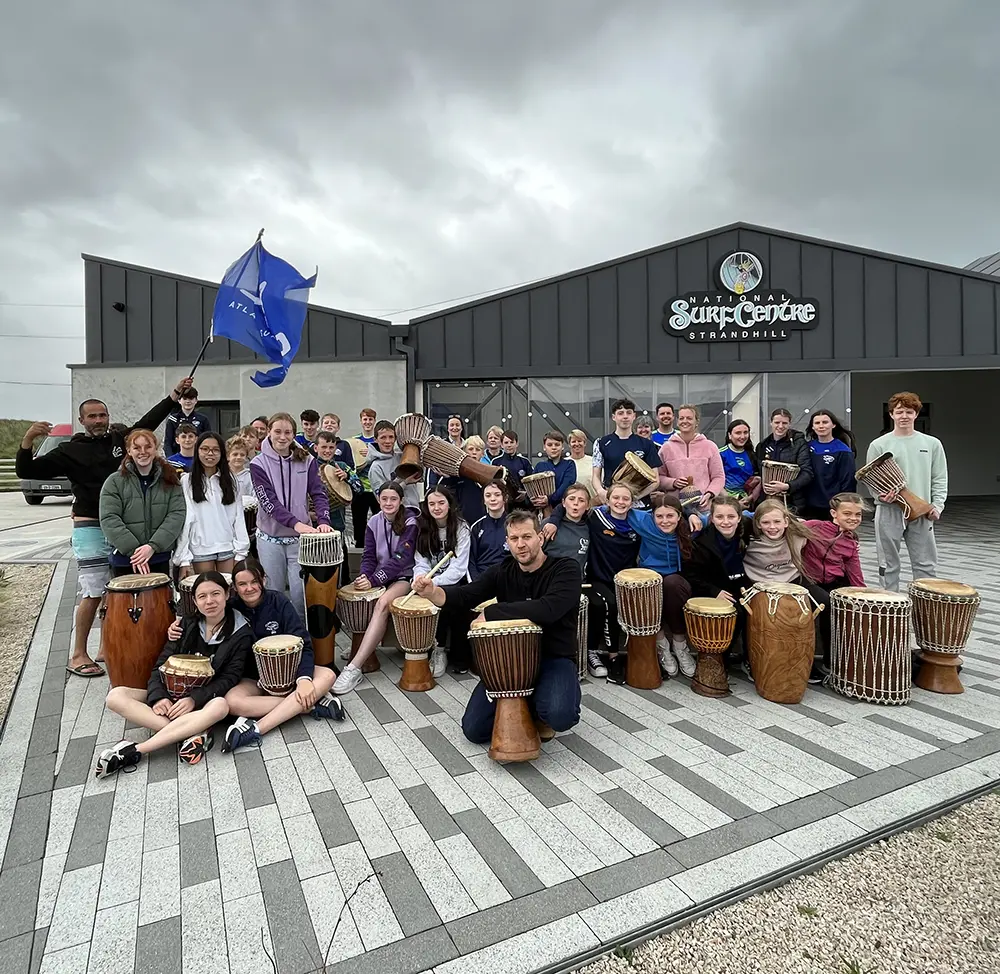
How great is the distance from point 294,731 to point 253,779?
0.49 meters

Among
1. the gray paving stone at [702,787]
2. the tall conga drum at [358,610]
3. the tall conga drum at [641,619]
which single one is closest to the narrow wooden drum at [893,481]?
the tall conga drum at [641,619]

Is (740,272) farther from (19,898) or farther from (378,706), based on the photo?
(19,898)

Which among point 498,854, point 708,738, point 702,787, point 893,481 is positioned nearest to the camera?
point 498,854

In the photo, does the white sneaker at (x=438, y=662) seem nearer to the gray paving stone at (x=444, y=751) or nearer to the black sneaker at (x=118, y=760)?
the gray paving stone at (x=444, y=751)

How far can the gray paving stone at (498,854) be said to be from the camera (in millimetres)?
2135

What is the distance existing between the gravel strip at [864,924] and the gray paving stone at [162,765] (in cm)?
211

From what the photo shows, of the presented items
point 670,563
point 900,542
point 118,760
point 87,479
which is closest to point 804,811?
point 670,563

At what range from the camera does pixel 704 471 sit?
5039mm

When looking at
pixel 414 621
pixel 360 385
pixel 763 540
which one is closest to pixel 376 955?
pixel 414 621

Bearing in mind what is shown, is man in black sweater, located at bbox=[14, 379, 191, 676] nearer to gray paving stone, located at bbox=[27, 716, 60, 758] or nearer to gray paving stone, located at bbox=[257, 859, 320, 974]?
gray paving stone, located at bbox=[27, 716, 60, 758]

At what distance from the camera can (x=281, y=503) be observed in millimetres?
4441

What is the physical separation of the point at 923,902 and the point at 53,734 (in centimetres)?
402

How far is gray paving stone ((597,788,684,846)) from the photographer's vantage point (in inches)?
94.3

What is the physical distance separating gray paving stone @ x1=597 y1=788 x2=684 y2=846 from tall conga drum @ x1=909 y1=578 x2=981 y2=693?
2377 millimetres
